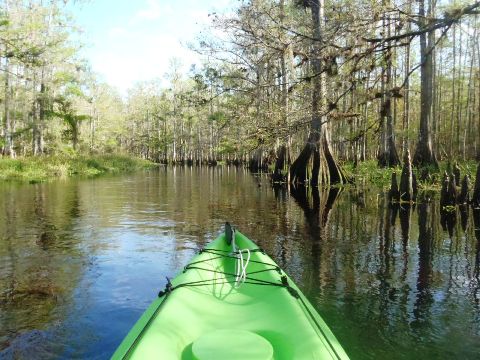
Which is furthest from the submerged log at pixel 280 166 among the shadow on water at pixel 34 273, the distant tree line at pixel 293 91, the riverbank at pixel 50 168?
the shadow on water at pixel 34 273

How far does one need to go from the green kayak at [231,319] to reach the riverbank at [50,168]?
20222 mm

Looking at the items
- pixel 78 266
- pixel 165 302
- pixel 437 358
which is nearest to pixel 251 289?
pixel 165 302

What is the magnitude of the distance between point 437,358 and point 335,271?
2.76 m

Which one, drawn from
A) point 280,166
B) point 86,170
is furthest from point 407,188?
point 86,170

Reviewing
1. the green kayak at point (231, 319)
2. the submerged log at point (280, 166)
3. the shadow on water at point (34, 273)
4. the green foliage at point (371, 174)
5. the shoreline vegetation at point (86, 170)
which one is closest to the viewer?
the green kayak at point (231, 319)

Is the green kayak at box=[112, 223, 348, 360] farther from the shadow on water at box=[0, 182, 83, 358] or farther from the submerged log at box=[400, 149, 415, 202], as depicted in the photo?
the submerged log at box=[400, 149, 415, 202]

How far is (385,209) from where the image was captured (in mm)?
12648

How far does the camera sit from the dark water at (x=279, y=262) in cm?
449

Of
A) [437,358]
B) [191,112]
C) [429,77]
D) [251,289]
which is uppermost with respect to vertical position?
[191,112]

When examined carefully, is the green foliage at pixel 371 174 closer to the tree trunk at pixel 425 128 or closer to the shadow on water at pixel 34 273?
the tree trunk at pixel 425 128

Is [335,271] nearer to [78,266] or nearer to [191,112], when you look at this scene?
[78,266]

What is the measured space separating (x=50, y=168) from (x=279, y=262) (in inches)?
888

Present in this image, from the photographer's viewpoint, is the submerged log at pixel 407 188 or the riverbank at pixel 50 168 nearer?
the submerged log at pixel 407 188

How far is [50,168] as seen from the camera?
2602 cm
